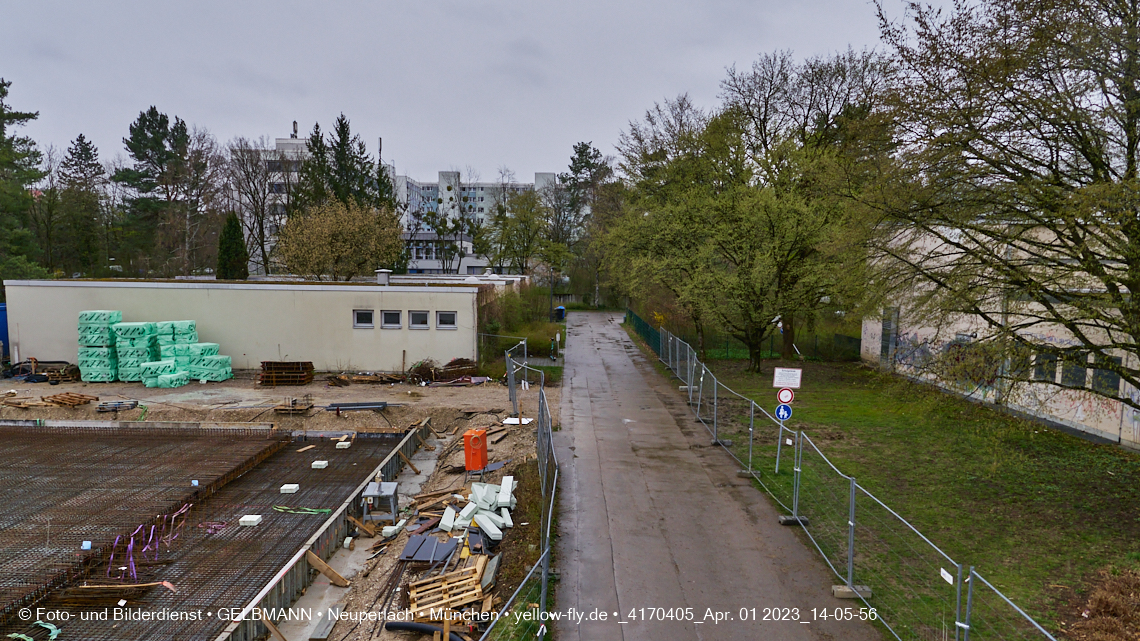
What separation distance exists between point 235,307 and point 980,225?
25680mm

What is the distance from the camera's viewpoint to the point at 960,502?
40.3 ft

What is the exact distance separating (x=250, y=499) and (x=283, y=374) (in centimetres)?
1104

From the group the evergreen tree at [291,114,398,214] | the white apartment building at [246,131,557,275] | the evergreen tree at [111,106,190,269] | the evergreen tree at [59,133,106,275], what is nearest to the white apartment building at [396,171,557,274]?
the white apartment building at [246,131,557,275]

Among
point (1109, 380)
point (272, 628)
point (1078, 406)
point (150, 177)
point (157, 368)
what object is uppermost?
point (150, 177)

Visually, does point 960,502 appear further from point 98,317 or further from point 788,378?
point 98,317

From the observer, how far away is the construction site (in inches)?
359

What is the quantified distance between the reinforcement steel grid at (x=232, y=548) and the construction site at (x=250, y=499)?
0.13 feet

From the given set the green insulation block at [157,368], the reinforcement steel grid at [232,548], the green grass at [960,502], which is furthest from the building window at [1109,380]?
the green insulation block at [157,368]

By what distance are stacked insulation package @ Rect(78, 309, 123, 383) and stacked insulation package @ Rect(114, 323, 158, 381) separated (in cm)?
36

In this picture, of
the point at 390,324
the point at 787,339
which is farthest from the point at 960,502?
the point at 390,324

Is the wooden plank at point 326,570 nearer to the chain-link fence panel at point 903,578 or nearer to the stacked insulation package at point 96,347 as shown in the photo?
the chain-link fence panel at point 903,578

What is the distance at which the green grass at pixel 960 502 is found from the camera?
344 inches

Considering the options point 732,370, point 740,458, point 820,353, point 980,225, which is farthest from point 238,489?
point 820,353

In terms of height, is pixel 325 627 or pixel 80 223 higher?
pixel 80 223
